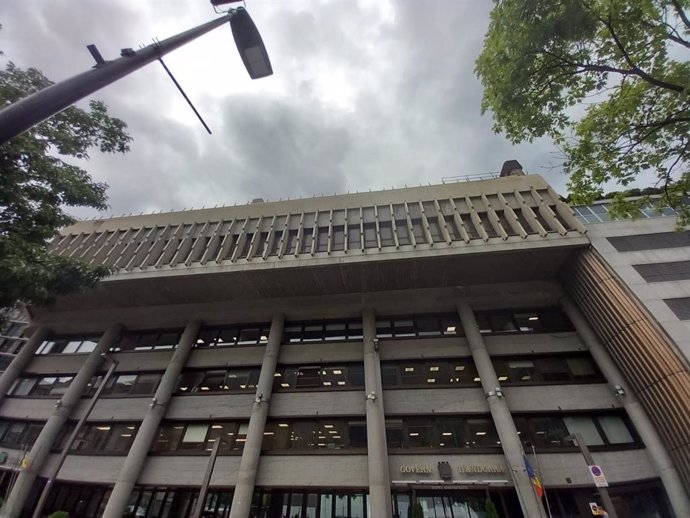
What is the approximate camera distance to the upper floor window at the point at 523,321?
74.2 feet

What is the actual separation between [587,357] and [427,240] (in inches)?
484

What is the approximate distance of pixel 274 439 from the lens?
20.1 m

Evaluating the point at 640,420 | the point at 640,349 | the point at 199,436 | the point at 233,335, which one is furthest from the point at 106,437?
the point at 640,349

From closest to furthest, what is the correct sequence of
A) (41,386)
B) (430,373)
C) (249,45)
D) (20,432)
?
(249,45) → (430,373) → (20,432) → (41,386)

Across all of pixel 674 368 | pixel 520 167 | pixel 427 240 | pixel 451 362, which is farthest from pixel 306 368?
pixel 520 167

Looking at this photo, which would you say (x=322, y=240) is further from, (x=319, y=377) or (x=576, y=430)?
(x=576, y=430)

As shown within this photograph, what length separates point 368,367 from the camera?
20.9 metres

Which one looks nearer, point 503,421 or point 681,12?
point 681,12

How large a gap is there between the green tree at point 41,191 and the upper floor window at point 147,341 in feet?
45.3

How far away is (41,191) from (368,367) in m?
17.7

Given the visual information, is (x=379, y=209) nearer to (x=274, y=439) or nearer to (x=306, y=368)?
(x=306, y=368)

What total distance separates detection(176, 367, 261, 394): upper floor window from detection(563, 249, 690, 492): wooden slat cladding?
72.0 feet

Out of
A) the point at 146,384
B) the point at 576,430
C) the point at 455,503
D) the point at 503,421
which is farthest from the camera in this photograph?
the point at 146,384

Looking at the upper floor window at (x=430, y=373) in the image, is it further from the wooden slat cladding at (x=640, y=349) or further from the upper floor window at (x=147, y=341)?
the upper floor window at (x=147, y=341)
